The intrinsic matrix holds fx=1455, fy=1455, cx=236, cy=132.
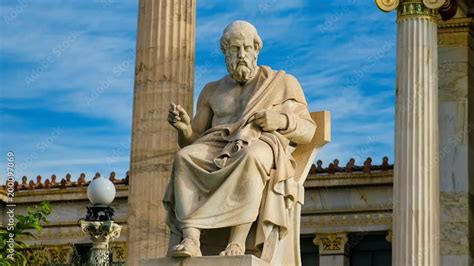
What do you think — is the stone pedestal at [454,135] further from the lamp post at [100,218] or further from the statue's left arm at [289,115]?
the statue's left arm at [289,115]

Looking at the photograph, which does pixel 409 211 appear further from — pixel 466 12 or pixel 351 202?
pixel 351 202

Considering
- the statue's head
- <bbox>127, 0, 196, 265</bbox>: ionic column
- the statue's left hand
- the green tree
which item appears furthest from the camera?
<bbox>127, 0, 196, 265</bbox>: ionic column

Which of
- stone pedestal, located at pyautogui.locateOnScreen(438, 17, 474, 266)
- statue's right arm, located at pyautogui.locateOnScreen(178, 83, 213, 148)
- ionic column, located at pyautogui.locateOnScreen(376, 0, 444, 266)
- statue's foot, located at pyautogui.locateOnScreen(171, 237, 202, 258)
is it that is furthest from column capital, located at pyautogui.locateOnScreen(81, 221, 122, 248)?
stone pedestal, located at pyautogui.locateOnScreen(438, 17, 474, 266)

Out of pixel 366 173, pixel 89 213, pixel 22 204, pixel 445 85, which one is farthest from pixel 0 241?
pixel 22 204

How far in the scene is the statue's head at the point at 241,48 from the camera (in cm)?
1517

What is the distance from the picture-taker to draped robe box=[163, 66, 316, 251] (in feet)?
47.1

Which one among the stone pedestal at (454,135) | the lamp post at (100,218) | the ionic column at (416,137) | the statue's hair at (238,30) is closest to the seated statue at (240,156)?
the statue's hair at (238,30)

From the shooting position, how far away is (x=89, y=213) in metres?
22.5

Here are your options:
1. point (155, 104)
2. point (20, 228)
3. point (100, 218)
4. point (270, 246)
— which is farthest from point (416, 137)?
point (270, 246)

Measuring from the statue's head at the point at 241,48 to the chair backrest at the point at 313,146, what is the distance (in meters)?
0.87

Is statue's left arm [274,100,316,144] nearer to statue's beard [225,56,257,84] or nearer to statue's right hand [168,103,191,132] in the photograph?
statue's beard [225,56,257,84]

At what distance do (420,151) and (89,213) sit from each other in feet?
25.5

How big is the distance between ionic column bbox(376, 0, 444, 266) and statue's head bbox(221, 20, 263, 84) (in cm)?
1228

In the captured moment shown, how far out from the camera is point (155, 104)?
73.9ft
